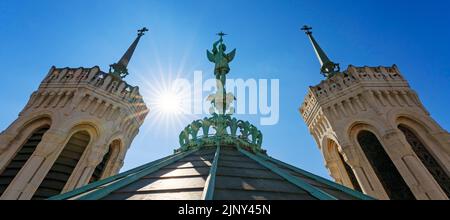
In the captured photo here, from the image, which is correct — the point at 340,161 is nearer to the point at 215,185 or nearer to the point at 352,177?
the point at 352,177

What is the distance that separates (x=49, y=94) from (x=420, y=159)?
2304cm

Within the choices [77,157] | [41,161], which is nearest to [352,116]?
[77,157]

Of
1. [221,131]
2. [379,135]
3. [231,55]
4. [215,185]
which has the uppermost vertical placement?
[379,135]

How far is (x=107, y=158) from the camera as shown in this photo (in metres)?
17.5

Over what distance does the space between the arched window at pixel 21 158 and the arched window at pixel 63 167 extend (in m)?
1.47

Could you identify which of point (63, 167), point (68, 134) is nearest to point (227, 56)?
point (68, 134)

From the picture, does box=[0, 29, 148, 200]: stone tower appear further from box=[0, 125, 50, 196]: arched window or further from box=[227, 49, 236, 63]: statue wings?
box=[227, 49, 236, 63]: statue wings

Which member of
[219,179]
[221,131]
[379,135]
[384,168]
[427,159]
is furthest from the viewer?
[379,135]

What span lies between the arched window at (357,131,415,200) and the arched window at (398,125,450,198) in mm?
1475

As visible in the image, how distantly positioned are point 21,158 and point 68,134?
8.16ft

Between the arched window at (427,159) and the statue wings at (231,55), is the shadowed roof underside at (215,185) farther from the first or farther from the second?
the arched window at (427,159)

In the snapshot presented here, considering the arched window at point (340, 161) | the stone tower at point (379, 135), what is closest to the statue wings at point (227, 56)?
the stone tower at point (379, 135)

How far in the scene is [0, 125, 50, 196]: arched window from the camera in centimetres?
1269
